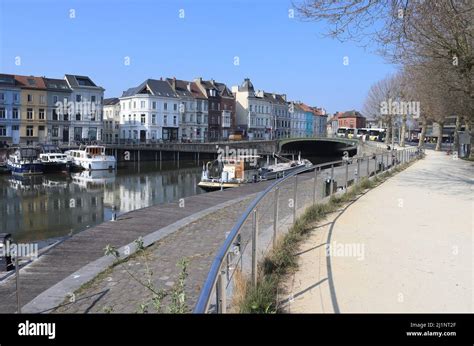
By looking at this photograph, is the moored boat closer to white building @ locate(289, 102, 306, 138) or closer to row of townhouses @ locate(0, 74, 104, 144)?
row of townhouses @ locate(0, 74, 104, 144)

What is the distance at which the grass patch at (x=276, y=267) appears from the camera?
14.2 feet

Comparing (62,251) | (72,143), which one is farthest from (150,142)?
(62,251)

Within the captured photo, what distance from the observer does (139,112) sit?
78.0 meters

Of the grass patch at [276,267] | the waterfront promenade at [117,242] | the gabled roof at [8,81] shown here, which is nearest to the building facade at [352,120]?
the gabled roof at [8,81]

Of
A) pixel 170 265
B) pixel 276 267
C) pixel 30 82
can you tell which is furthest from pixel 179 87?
pixel 276 267

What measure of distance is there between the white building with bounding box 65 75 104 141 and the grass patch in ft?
216

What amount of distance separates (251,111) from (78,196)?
69.9 meters

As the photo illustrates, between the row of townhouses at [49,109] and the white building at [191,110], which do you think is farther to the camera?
the white building at [191,110]

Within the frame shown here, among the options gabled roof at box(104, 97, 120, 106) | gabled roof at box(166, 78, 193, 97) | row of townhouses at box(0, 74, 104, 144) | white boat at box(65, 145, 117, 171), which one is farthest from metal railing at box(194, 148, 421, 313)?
gabled roof at box(104, 97, 120, 106)

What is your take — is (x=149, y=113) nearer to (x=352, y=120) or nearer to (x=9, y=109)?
(x=9, y=109)

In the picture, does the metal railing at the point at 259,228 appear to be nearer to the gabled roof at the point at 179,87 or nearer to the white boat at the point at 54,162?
the white boat at the point at 54,162

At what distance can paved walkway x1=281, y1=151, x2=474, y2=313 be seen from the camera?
4594 millimetres
